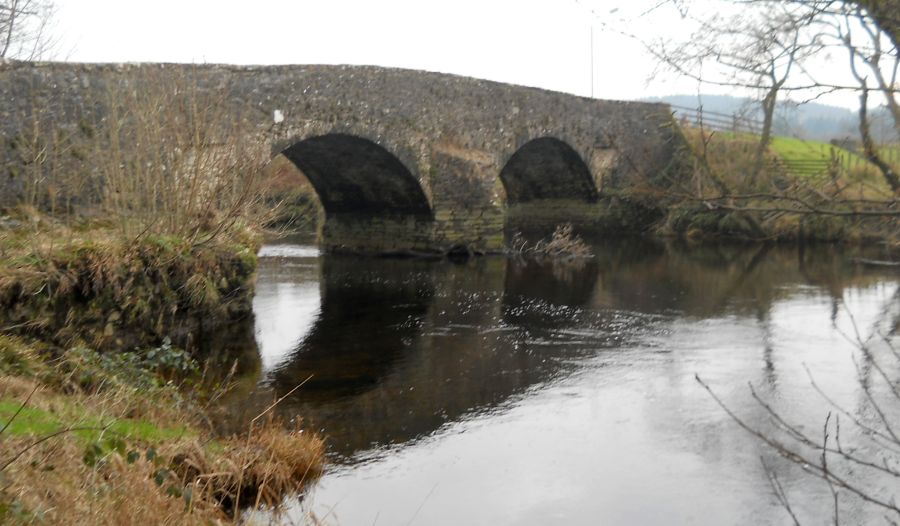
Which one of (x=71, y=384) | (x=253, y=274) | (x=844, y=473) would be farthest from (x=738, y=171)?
(x=71, y=384)

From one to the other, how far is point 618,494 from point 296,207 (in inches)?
955

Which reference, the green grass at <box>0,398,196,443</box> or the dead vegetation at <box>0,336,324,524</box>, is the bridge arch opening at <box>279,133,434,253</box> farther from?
the green grass at <box>0,398,196,443</box>

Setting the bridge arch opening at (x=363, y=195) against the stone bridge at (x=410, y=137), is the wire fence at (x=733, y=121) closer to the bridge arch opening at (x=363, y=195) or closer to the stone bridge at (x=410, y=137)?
the stone bridge at (x=410, y=137)

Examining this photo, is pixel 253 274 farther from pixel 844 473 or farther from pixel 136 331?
pixel 844 473

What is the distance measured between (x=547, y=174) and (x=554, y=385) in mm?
17641

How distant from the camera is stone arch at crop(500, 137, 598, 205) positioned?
75.7 feet

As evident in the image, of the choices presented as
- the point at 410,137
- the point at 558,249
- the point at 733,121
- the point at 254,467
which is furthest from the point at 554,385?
the point at 558,249

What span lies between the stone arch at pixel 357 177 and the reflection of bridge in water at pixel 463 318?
1498 millimetres

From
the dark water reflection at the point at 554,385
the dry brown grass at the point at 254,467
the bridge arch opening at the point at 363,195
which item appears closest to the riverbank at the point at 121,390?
the dry brown grass at the point at 254,467

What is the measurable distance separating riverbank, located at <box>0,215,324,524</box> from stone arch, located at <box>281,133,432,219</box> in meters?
6.32

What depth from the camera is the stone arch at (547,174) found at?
23062mm

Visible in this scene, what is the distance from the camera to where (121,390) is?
5672 mm

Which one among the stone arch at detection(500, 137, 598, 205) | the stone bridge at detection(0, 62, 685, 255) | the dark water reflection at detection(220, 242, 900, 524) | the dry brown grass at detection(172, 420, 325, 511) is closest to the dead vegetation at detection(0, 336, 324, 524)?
the dry brown grass at detection(172, 420, 325, 511)

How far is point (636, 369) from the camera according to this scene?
8617mm
